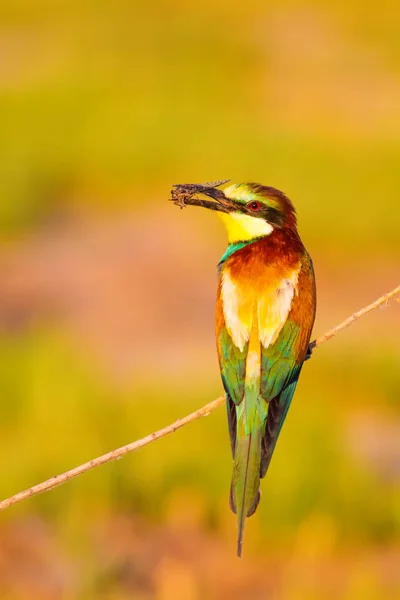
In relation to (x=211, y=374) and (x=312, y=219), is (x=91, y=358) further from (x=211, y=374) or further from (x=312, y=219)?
(x=312, y=219)

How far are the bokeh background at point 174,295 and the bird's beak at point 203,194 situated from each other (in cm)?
245

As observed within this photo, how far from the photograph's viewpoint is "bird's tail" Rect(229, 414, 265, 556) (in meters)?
4.25

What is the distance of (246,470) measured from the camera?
14.1 ft

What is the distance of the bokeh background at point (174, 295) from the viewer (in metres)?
7.46

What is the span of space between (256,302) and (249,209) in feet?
1.04

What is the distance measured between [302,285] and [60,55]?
19.3 meters

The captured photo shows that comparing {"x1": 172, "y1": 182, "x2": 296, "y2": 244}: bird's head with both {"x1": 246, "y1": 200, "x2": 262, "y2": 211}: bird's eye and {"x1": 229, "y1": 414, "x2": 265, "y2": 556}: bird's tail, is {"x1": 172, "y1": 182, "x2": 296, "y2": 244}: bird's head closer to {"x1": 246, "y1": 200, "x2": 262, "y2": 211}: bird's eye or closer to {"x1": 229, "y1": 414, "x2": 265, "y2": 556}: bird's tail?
{"x1": 246, "y1": 200, "x2": 262, "y2": 211}: bird's eye

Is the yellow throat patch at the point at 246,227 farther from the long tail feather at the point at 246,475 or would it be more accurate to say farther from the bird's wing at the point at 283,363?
the long tail feather at the point at 246,475

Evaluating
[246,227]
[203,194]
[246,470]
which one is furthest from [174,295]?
[246,470]

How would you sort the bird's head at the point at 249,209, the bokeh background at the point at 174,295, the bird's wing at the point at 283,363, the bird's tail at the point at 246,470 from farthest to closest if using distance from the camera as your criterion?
the bokeh background at the point at 174,295
the bird's head at the point at 249,209
the bird's wing at the point at 283,363
the bird's tail at the point at 246,470

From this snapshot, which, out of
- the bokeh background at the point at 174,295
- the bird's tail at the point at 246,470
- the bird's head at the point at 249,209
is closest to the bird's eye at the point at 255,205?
the bird's head at the point at 249,209

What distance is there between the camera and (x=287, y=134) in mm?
18172

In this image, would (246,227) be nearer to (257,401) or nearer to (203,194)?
(203,194)

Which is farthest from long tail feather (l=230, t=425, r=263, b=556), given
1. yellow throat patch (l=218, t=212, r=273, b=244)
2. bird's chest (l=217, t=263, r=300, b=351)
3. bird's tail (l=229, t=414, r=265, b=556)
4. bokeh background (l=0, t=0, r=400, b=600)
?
bokeh background (l=0, t=0, r=400, b=600)
